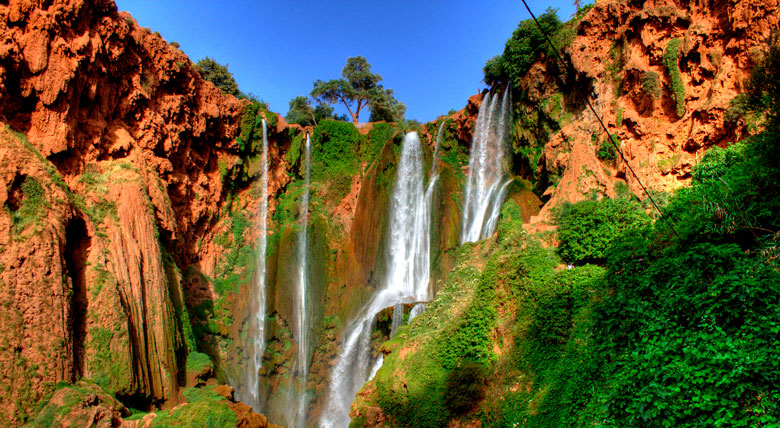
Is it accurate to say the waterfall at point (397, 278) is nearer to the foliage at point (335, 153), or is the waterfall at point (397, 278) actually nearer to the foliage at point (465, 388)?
the foliage at point (335, 153)

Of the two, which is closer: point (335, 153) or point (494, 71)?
point (494, 71)

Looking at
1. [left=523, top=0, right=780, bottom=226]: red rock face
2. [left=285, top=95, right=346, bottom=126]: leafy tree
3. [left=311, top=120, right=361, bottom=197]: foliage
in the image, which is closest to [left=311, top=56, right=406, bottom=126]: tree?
[left=285, top=95, right=346, bottom=126]: leafy tree

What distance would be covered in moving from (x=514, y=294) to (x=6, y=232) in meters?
14.4

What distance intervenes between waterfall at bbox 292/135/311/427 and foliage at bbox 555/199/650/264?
14.9 m

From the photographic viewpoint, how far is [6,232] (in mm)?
11836

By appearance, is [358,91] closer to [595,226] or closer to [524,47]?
[524,47]

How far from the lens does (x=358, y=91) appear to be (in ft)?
125

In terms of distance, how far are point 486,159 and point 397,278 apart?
8058mm

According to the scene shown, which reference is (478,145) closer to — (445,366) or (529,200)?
(529,200)

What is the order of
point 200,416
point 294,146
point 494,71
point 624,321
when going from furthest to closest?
point 294,146, point 494,71, point 200,416, point 624,321

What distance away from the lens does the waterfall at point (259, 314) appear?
2036 cm

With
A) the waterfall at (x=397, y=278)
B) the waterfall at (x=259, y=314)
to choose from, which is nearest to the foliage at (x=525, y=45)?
the waterfall at (x=397, y=278)

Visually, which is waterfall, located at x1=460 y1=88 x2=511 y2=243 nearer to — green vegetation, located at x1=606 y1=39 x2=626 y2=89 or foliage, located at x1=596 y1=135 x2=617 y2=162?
green vegetation, located at x1=606 y1=39 x2=626 y2=89

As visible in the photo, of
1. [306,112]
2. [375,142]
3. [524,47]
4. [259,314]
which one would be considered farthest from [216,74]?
[524,47]
